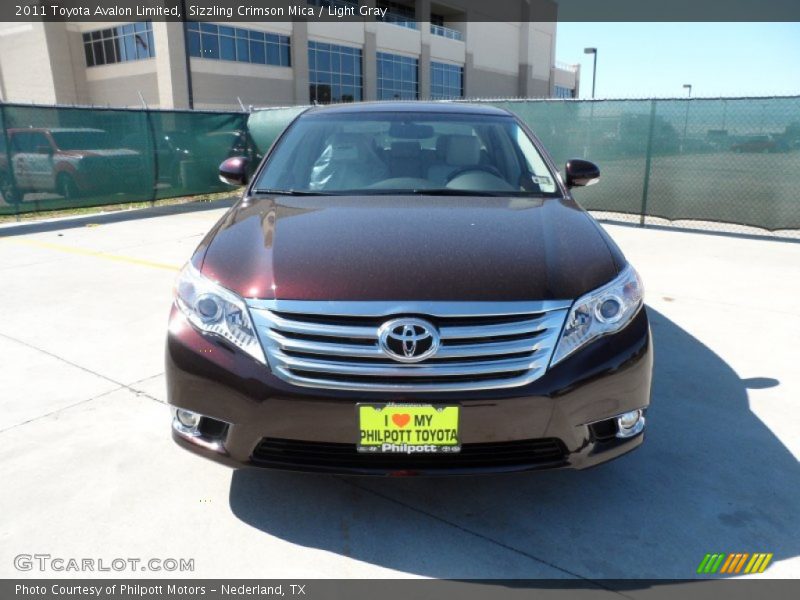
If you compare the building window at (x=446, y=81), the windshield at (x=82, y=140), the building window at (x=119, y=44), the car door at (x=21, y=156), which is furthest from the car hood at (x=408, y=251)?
the building window at (x=446, y=81)

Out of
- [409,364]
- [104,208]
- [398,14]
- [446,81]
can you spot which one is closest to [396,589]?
[409,364]

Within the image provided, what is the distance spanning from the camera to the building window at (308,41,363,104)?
40469 mm

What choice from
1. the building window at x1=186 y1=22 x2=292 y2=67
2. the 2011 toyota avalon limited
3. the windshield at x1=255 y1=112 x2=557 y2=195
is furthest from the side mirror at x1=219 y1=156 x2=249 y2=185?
the building window at x1=186 y1=22 x2=292 y2=67

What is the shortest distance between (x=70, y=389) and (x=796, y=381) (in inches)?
173

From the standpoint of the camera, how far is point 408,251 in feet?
8.11

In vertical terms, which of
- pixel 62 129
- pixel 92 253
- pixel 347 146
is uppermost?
pixel 347 146

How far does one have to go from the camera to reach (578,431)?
2234 millimetres

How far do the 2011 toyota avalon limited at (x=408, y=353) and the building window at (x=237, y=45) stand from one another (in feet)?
115

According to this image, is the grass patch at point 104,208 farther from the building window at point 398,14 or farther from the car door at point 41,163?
the building window at point 398,14

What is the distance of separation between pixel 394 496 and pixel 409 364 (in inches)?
33.6

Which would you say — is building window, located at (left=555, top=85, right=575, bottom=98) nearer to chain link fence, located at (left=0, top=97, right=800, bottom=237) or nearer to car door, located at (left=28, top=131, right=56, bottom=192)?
chain link fence, located at (left=0, top=97, right=800, bottom=237)

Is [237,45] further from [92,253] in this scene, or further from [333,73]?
[92,253]

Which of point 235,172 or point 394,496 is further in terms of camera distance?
point 235,172

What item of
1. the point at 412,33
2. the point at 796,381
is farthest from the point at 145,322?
the point at 412,33
